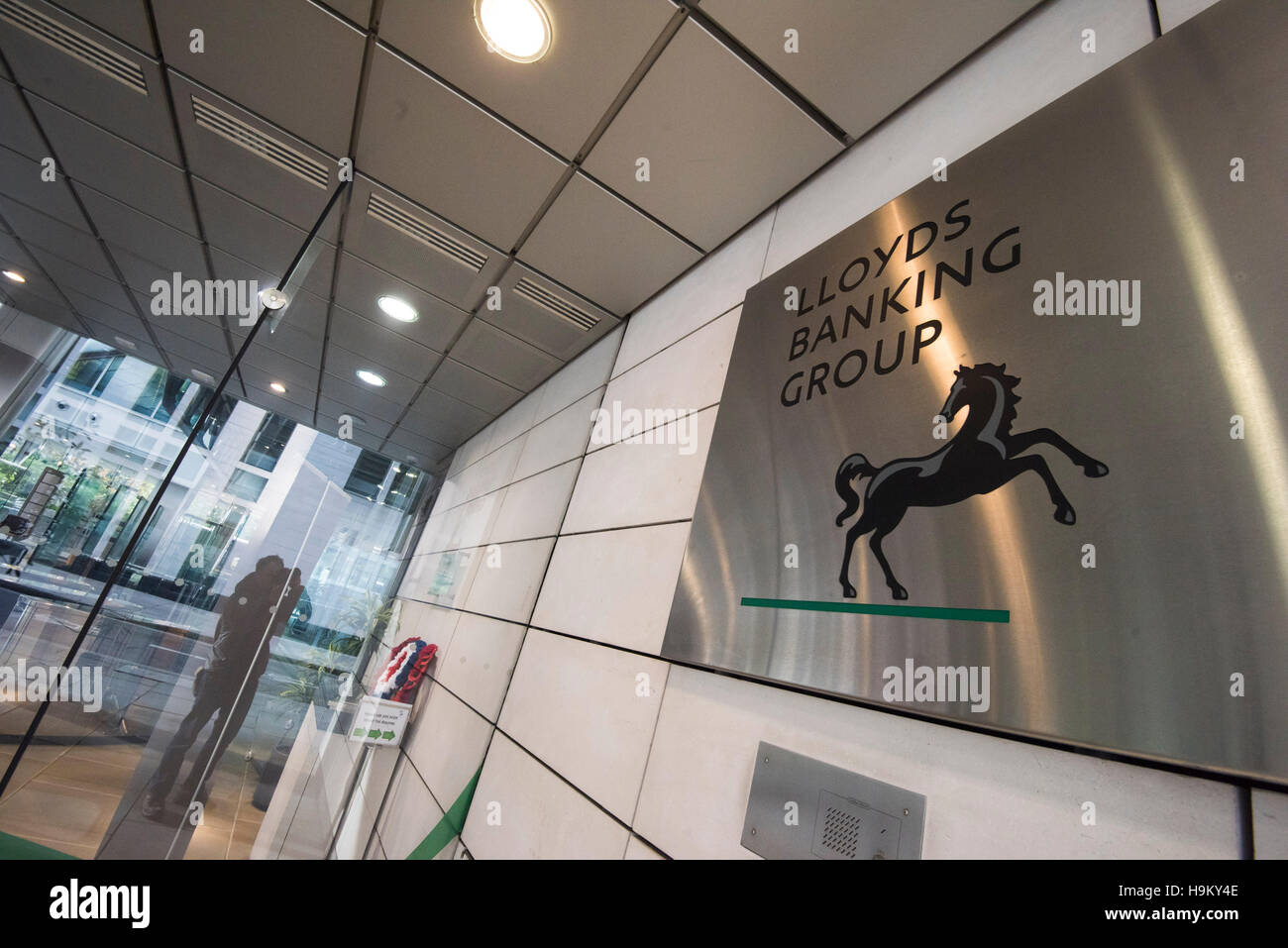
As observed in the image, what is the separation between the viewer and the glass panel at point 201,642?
2242mm

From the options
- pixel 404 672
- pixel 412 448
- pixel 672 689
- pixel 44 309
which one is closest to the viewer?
pixel 672 689

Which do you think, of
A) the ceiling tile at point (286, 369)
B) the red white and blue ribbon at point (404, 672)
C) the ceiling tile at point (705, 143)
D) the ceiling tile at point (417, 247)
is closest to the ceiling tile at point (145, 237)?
the ceiling tile at point (286, 369)

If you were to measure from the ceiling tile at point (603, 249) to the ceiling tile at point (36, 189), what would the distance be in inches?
129

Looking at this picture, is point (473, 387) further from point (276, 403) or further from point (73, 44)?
point (276, 403)

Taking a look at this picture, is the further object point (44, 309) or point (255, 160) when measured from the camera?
point (44, 309)

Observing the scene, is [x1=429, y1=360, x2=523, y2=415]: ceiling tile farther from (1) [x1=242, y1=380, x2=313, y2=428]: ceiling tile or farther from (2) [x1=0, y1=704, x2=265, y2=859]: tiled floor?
(2) [x1=0, y1=704, x2=265, y2=859]: tiled floor

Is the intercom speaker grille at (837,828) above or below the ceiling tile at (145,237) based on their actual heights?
below

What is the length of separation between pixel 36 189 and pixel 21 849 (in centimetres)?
403

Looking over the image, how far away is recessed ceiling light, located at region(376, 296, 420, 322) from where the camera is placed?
3530 mm

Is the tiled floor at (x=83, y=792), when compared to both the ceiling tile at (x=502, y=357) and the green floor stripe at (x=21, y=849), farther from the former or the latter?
the ceiling tile at (x=502, y=357)

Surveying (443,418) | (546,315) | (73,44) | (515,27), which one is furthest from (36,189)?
(515,27)

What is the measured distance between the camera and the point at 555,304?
10.2 ft

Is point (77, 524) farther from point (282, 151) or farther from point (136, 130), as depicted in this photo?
point (282, 151)
